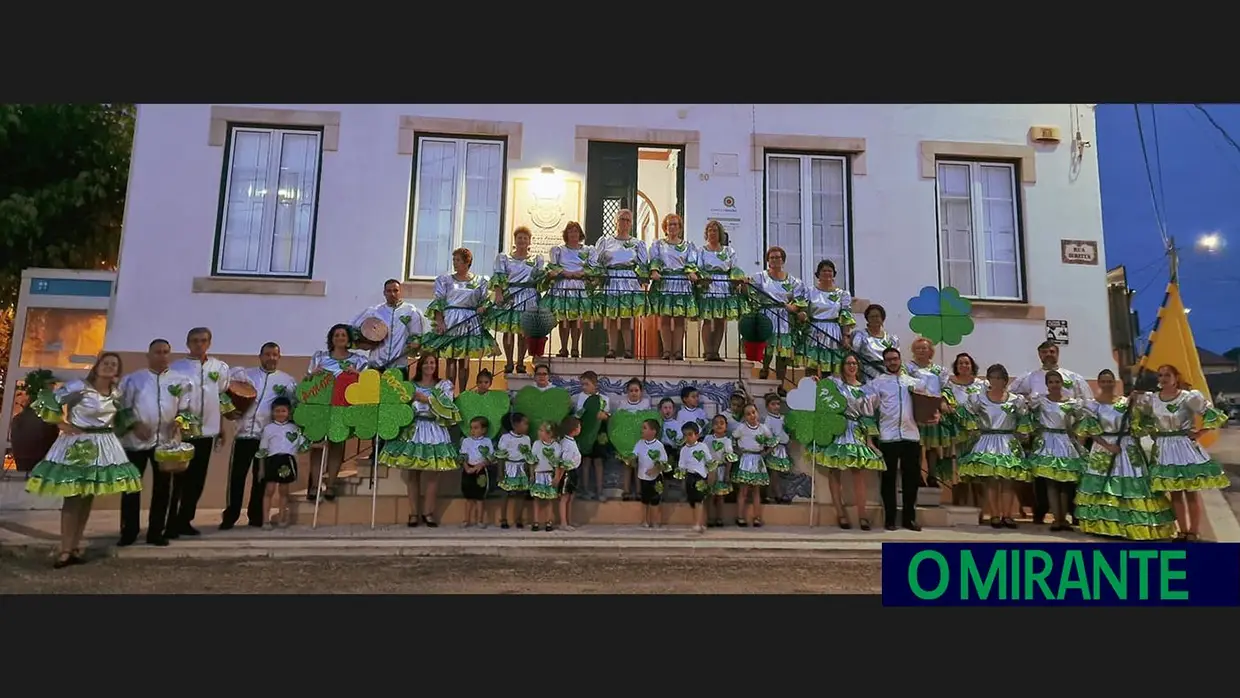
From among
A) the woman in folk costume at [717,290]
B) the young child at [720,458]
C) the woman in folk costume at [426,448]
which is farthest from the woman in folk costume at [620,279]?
the woman in folk costume at [426,448]

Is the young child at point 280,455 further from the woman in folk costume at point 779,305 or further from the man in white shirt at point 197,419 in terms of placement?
the woman in folk costume at point 779,305

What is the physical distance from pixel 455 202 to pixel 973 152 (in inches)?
236

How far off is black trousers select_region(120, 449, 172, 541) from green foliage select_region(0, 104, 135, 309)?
153 inches

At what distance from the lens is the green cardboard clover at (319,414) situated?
6.36 meters

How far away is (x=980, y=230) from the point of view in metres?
8.60

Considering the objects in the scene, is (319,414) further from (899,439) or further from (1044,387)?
(1044,387)

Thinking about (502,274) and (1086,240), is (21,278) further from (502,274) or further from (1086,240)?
(1086,240)

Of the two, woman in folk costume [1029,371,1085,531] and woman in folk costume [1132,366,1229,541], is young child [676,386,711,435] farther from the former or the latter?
woman in folk costume [1132,366,1229,541]

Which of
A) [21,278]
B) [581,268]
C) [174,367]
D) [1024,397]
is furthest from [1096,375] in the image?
[21,278]

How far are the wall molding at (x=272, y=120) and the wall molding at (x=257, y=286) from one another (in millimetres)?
1582

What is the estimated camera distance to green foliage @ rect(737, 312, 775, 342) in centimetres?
752

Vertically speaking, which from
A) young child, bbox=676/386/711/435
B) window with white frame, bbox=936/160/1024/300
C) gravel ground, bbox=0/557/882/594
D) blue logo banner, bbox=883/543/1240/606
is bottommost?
gravel ground, bbox=0/557/882/594

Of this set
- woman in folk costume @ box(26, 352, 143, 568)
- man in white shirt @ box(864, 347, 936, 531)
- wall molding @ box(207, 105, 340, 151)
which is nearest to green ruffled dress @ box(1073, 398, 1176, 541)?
man in white shirt @ box(864, 347, 936, 531)

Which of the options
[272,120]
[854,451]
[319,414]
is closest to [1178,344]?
[854,451]
